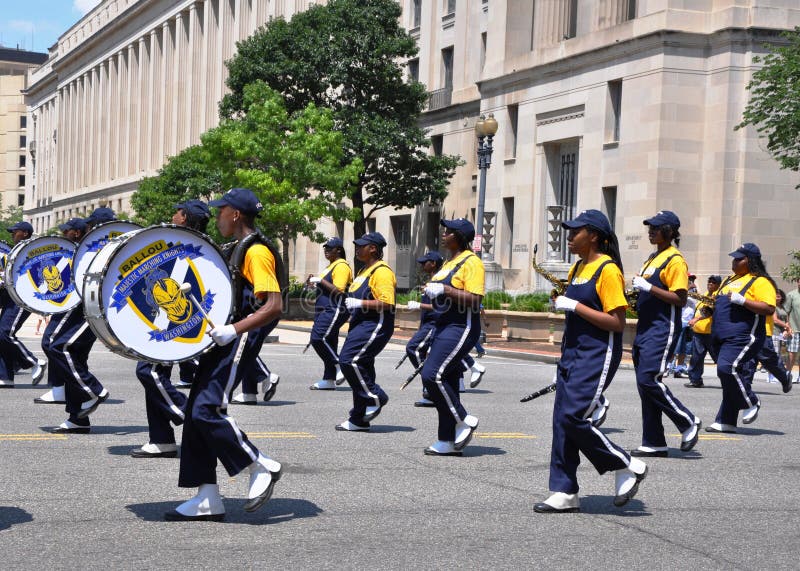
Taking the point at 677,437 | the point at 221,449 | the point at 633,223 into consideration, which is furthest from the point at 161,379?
the point at 633,223

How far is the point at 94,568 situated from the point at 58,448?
167 inches

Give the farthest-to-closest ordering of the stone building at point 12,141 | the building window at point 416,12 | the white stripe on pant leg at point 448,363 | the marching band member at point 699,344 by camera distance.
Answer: the stone building at point 12,141 < the building window at point 416,12 < the marching band member at point 699,344 < the white stripe on pant leg at point 448,363

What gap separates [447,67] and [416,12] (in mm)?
3976

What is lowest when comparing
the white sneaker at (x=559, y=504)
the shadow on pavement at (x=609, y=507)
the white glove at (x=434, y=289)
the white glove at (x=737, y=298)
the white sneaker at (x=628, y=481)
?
the shadow on pavement at (x=609, y=507)

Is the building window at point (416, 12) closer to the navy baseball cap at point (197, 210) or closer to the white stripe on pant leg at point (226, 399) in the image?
the navy baseball cap at point (197, 210)

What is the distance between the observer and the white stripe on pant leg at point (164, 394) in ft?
30.6

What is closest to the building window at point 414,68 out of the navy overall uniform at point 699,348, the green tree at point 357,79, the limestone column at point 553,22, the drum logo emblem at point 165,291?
the green tree at point 357,79

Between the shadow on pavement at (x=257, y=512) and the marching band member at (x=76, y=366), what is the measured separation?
3454 mm

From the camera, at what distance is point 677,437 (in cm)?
1202

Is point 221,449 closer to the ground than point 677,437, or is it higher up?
higher up

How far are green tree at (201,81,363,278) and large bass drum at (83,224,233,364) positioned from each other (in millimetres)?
33653

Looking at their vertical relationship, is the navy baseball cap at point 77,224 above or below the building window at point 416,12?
below

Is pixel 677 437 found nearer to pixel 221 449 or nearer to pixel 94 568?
pixel 221 449

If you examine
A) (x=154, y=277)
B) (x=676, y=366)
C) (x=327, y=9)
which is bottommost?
(x=676, y=366)
